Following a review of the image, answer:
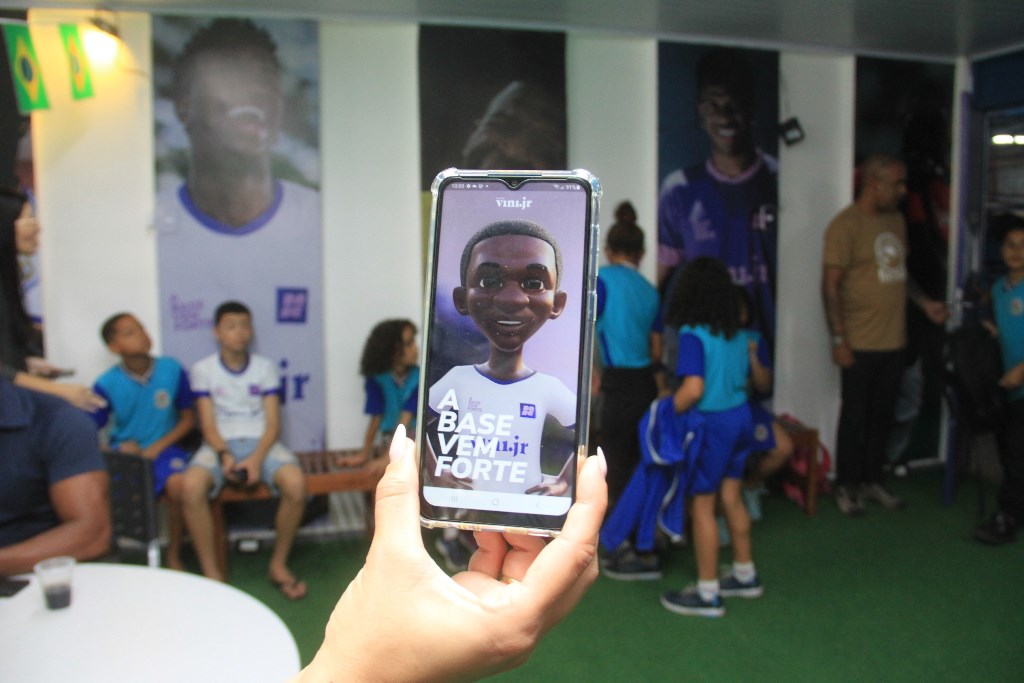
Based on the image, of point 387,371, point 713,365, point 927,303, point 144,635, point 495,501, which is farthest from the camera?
point 927,303

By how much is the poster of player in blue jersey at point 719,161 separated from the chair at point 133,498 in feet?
9.85

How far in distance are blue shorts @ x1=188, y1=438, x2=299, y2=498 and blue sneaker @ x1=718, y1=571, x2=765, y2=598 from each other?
2.13 metres

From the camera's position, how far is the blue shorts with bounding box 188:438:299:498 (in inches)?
144

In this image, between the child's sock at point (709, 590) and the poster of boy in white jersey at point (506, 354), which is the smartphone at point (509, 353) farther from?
the child's sock at point (709, 590)

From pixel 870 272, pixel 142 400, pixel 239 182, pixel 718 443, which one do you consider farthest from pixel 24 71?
pixel 870 272

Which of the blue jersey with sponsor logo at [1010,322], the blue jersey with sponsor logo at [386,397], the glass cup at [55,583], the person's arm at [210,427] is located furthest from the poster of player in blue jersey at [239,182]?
the blue jersey with sponsor logo at [1010,322]

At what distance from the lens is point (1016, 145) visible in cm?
471

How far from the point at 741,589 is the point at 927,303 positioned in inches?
101

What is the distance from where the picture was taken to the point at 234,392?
3.80 meters

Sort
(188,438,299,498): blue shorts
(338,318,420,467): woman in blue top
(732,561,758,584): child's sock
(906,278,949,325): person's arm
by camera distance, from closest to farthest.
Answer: (732,561,758,584): child's sock, (188,438,299,498): blue shorts, (338,318,420,467): woman in blue top, (906,278,949,325): person's arm

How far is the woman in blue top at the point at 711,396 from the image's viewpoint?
3.14 meters

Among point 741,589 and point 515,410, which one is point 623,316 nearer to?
point 741,589

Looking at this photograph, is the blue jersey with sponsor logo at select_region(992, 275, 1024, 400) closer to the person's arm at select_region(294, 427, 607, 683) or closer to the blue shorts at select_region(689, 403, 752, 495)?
the blue shorts at select_region(689, 403, 752, 495)

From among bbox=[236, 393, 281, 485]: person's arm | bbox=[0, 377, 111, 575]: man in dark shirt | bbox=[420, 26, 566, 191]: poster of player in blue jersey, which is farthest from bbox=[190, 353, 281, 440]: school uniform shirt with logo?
bbox=[0, 377, 111, 575]: man in dark shirt
